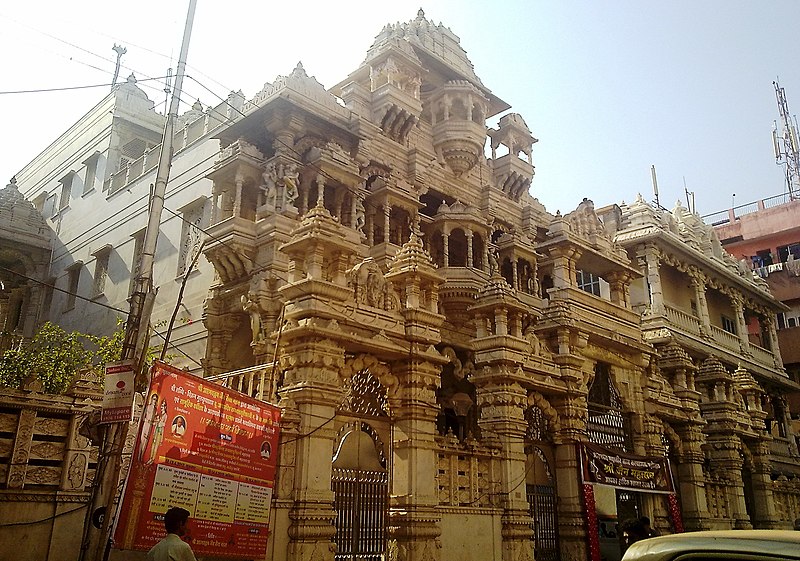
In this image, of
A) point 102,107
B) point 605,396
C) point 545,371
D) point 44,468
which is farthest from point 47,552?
point 102,107

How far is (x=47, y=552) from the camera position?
8.70m

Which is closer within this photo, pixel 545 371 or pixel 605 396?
pixel 545 371

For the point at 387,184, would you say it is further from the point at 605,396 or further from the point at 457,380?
the point at 605,396

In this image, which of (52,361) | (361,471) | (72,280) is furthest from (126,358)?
(72,280)

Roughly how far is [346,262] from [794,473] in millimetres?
30890

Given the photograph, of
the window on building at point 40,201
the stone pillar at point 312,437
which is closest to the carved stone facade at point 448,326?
the stone pillar at point 312,437

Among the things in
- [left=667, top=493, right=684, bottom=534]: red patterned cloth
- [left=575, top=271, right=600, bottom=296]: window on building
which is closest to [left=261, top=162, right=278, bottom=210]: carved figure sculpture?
[left=667, top=493, right=684, bottom=534]: red patterned cloth

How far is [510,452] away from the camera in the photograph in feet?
45.4

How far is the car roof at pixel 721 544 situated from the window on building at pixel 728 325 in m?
36.1

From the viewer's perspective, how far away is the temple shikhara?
1141 cm

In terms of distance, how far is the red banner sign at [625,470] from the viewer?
15.5m

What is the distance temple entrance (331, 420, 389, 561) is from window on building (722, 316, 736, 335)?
96.8 feet

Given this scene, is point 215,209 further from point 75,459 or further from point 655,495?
point 655,495

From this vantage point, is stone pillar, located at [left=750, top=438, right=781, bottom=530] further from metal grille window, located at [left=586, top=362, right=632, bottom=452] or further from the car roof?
the car roof
